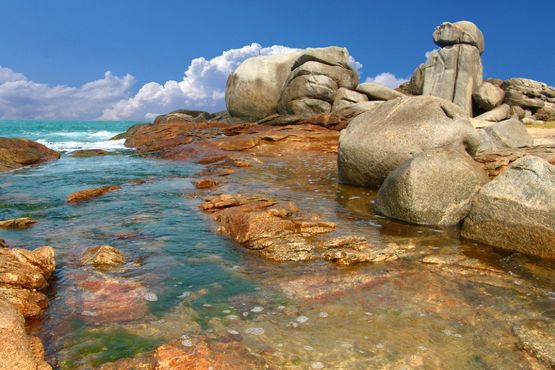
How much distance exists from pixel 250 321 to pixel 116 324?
130 cm

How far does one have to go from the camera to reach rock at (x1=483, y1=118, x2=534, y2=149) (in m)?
16.0

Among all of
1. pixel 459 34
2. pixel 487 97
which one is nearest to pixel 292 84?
pixel 459 34

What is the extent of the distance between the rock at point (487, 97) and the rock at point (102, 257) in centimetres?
3105

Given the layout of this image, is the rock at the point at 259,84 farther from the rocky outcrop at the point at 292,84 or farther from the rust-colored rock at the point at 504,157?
the rust-colored rock at the point at 504,157

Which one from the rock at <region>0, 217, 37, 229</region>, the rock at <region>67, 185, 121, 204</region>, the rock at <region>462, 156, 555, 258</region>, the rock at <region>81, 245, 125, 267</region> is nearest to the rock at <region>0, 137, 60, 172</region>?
the rock at <region>67, 185, 121, 204</region>

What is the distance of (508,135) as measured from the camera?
16250 mm

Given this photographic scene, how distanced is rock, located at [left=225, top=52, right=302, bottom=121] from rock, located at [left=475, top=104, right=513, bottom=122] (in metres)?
12.9

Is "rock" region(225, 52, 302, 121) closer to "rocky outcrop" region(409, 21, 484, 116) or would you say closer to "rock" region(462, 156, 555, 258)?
"rocky outcrop" region(409, 21, 484, 116)

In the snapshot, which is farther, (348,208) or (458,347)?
(348,208)

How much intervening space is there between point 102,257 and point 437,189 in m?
5.69

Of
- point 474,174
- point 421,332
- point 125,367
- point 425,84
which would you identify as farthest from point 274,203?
point 425,84

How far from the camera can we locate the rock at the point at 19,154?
59.4 feet

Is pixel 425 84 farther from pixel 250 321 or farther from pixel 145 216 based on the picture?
pixel 250 321

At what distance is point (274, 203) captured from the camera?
9117 mm
